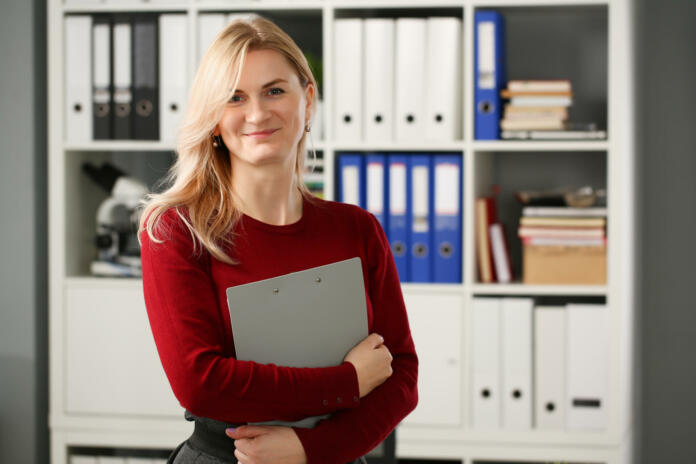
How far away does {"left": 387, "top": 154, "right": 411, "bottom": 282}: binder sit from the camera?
2463 millimetres

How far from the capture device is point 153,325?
3.83ft

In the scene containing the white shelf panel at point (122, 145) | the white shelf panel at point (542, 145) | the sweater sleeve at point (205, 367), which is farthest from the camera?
the white shelf panel at point (122, 145)

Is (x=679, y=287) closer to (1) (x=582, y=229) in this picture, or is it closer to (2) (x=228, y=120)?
(1) (x=582, y=229)

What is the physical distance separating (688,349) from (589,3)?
1.27m

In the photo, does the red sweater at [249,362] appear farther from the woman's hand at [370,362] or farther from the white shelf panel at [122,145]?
the white shelf panel at [122,145]

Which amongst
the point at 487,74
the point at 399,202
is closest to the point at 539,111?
the point at 487,74

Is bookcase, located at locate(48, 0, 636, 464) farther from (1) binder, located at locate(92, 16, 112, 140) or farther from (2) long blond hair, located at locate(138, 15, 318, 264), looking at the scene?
(2) long blond hair, located at locate(138, 15, 318, 264)

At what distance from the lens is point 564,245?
2434 millimetres

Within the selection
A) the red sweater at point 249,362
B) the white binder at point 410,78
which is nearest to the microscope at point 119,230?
the white binder at point 410,78

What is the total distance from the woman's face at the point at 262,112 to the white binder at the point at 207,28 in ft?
4.47

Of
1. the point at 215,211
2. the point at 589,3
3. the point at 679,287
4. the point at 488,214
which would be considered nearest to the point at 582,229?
the point at 488,214

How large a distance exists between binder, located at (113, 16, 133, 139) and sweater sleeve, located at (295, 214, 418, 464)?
1483 millimetres

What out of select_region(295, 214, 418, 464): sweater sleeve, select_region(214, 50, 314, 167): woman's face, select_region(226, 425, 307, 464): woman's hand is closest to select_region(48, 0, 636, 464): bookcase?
select_region(295, 214, 418, 464): sweater sleeve

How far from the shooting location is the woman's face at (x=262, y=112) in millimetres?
1189
